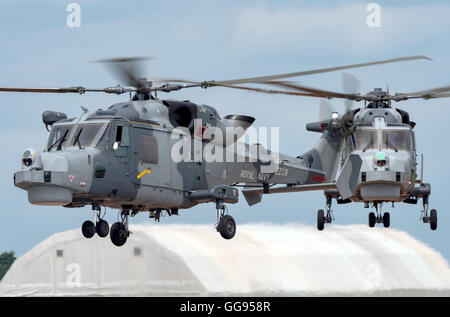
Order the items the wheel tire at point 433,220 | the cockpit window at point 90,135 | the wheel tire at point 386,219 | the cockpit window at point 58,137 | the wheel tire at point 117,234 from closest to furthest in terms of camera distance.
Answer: the cockpit window at point 90,135 < the cockpit window at point 58,137 < the wheel tire at point 117,234 < the wheel tire at point 433,220 < the wheel tire at point 386,219

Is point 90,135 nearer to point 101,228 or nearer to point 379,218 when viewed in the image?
point 101,228

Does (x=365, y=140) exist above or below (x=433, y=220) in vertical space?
above

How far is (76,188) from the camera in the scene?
95.5 feet

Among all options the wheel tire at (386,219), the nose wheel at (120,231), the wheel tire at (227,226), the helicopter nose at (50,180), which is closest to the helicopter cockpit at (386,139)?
the wheel tire at (386,219)

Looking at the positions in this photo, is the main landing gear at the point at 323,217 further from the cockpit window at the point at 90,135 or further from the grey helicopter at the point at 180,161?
the cockpit window at the point at 90,135

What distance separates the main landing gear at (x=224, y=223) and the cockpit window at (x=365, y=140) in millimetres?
6479

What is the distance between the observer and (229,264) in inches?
2132

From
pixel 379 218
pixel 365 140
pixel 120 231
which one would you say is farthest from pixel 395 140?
pixel 120 231

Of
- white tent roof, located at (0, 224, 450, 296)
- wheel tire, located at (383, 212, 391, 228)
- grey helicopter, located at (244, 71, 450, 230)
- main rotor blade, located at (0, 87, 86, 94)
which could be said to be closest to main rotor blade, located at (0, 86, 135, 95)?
main rotor blade, located at (0, 87, 86, 94)

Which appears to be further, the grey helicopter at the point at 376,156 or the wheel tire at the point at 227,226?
the grey helicopter at the point at 376,156

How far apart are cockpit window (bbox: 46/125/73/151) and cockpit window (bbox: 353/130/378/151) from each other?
36.8 feet

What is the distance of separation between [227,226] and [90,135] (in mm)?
5461

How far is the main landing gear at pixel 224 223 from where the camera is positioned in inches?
1266
